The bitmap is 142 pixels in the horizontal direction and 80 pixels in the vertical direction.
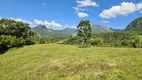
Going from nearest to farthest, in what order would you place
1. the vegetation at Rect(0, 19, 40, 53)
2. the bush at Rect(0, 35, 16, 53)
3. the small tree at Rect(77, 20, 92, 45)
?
the bush at Rect(0, 35, 16, 53), the vegetation at Rect(0, 19, 40, 53), the small tree at Rect(77, 20, 92, 45)

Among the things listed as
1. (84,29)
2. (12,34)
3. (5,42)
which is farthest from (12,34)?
(84,29)

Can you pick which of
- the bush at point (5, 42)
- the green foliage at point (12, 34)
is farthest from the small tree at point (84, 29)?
the bush at point (5, 42)

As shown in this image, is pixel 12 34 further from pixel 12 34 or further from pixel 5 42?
pixel 5 42

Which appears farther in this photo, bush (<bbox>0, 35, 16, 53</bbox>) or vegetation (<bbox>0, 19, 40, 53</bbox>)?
vegetation (<bbox>0, 19, 40, 53</bbox>)

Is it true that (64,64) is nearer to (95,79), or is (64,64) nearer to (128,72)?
(95,79)

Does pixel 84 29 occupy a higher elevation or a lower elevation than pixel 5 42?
higher

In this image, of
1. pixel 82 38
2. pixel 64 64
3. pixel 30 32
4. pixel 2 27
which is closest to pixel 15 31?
pixel 2 27

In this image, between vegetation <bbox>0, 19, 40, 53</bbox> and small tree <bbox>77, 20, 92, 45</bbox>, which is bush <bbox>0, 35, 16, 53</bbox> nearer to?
vegetation <bbox>0, 19, 40, 53</bbox>

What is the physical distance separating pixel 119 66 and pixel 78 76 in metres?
6.24

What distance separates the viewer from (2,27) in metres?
70.9

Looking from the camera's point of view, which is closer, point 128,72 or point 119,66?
point 128,72

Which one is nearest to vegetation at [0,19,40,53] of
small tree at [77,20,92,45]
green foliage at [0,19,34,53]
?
green foliage at [0,19,34,53]

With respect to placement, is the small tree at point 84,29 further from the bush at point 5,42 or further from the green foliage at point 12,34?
the bush at point 5,42

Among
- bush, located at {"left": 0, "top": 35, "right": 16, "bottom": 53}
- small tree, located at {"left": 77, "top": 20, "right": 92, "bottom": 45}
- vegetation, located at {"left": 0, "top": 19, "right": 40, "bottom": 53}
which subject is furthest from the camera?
small tree, located at {"left": 77, "top": 20, "right": 92, "bottom": 45}
